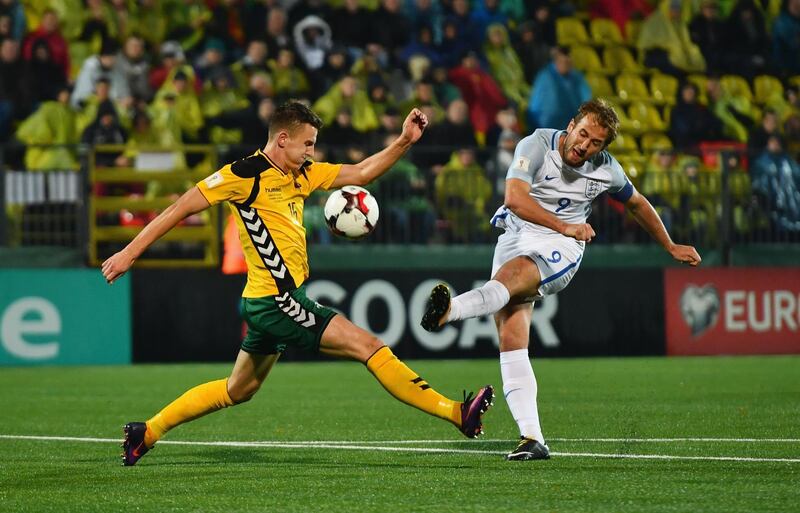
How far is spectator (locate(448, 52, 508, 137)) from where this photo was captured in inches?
814

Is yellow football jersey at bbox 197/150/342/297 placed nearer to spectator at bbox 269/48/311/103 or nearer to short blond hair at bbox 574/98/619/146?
short blond hair at bbox 574/98/619/146

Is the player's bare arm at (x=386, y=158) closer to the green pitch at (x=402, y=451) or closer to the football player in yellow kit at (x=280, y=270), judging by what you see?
the football player in yellow kit at (x=280, y=270)

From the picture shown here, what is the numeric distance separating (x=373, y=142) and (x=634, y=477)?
36.0ft

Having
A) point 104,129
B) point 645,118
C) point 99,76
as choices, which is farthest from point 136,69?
point 645,118

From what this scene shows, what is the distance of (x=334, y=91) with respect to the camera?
63.9 feet

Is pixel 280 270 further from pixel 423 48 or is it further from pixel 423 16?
pixel 423 16

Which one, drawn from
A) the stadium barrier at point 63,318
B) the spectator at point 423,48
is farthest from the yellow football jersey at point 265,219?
the spectator at point 423,48

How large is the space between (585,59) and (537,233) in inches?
587

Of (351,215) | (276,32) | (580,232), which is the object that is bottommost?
(580,232)

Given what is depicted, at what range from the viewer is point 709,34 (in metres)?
24.0

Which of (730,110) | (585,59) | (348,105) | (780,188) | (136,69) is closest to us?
(780,188)

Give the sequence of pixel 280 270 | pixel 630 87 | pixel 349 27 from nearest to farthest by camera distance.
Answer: pixel 280 270 → pixel 349 27 → pixel 630 87

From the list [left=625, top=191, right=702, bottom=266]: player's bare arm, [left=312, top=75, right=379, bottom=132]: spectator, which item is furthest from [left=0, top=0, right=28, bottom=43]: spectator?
[left=625, top=191, right=702, bottom=266]: player's bare arm

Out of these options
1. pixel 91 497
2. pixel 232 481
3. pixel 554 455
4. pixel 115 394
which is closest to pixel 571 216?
pixel 554 455
